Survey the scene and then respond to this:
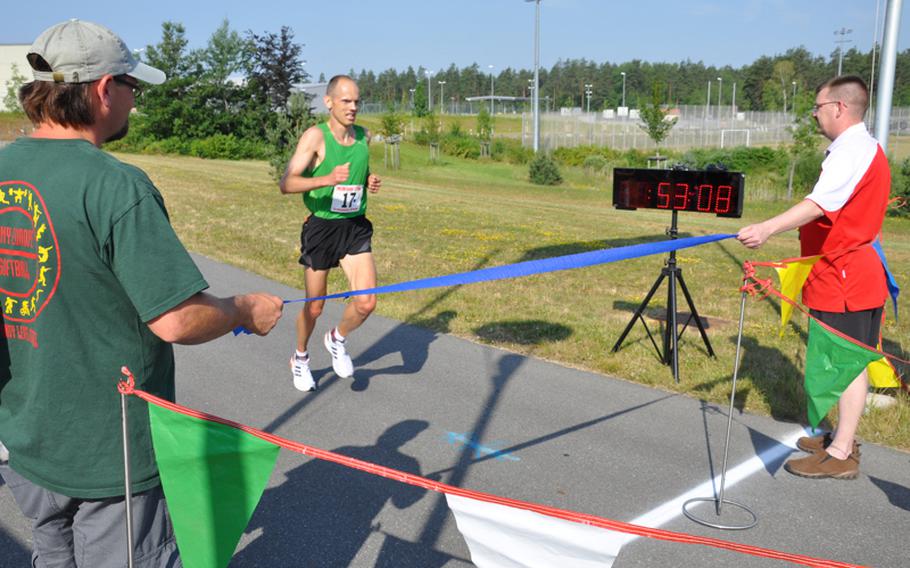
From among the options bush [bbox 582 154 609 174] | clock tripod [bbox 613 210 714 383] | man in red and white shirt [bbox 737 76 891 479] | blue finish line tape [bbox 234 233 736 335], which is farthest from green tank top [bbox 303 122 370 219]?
bush [bbox 582 154 609 174]

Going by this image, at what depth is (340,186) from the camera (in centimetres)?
619

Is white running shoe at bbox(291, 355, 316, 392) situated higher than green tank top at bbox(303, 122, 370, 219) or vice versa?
green tank top at bbox(303, 122, 370, 219)

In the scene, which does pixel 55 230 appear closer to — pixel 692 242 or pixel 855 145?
pixel 692 242

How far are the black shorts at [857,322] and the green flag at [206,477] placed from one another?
3.81m

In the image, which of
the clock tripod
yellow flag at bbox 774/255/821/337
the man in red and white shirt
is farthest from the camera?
the clock tripod

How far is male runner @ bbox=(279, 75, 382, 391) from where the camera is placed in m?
6.13

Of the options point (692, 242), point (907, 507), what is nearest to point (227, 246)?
point (692, 242)

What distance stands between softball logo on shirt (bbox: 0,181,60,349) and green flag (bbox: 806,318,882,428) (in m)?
3.98

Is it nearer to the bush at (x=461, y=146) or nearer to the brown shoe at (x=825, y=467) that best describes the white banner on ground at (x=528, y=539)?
the brown shoe at (x=825, y=467)

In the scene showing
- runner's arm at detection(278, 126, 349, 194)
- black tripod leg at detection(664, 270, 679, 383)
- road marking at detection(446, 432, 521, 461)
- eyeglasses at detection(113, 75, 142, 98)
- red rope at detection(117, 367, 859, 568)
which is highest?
eyeglasses at detection(113, 75, 142, 98)

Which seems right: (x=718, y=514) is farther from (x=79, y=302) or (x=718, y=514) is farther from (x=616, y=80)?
(x=616, y=80)

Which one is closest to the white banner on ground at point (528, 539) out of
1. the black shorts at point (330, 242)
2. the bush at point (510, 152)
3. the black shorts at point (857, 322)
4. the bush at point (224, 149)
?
the black shorts at point (857, 322)

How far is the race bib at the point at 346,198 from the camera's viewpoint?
621 centimetres

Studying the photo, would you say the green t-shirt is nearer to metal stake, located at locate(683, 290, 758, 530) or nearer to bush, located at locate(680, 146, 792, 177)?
metal stake, located at locate(683, 290, 758, 530)
